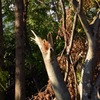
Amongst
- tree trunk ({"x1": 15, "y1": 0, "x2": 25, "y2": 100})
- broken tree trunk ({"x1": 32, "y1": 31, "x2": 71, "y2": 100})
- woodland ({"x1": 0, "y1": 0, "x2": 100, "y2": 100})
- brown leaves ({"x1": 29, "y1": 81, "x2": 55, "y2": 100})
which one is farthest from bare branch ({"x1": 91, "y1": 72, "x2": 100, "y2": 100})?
tree trunk ({"x1": 15, "y1": 0, "x2": 25, "y2": 100})

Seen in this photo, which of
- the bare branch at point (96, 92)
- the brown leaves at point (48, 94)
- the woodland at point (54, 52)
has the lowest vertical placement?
the bare branch at point (96, 92)

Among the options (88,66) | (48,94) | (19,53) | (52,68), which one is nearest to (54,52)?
(52,68)

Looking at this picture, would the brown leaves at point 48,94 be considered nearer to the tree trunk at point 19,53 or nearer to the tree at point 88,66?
the tree trunk at point 19,53

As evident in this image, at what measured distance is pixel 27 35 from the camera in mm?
12570

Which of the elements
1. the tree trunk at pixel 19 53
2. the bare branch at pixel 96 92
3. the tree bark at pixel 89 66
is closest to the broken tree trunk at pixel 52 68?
the tree bark at pixel 89 66

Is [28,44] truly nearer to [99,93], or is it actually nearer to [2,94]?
[2,94]

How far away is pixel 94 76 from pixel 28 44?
5271 mm

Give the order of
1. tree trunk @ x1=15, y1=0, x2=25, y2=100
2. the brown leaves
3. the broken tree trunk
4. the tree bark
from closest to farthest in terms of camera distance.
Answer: the broken tree trunk < the tree bark < the brown leaves < tree trunk @ x1=15, y1=0, x2=25, y2=100

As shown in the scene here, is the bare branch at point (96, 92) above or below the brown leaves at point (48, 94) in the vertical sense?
below

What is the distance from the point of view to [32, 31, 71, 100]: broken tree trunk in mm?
6566

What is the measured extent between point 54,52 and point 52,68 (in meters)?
0.32

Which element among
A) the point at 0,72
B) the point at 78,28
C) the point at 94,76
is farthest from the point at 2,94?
the point at 94,76

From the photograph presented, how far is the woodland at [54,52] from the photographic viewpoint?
6.86m

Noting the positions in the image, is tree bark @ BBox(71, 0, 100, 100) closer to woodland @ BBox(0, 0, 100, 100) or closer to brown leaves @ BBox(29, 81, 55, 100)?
woodland @ BBox(0, 0, 100, 100)
